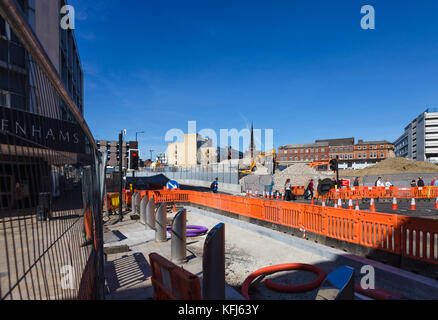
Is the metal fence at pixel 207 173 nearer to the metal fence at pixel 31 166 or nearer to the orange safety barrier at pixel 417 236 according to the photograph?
the orange safety barrier at pixel 417 236

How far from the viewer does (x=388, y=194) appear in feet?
69.6

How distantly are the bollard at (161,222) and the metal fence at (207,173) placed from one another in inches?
1179

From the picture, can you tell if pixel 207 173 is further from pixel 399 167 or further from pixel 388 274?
pixel 388 274

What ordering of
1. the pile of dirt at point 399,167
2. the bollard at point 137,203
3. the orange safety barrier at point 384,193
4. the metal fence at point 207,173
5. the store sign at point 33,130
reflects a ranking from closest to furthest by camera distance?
the store sign at point 33,130, the bollard at point 137,203, the orange safety barrier at point 384,193, the metal fence at point 207,173, the pile of dirt at point 399,167

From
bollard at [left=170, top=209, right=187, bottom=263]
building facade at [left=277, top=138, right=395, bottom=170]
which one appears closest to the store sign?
bollard at [left=170, top=209, right=187, bottom=263]

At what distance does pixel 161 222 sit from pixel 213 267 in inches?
187

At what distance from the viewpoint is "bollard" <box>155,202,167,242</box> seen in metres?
7.93

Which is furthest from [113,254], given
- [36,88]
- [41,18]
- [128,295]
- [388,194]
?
[388,194]

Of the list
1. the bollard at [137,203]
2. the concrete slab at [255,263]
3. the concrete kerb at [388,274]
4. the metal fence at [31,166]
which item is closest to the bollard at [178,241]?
the concrete slab at [255,263]

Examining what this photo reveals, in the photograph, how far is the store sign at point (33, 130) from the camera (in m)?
1.27

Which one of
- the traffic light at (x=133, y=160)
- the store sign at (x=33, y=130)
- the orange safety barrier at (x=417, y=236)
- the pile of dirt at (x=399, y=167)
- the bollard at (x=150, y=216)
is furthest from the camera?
the pile of dirt at (x=399, y=167)
